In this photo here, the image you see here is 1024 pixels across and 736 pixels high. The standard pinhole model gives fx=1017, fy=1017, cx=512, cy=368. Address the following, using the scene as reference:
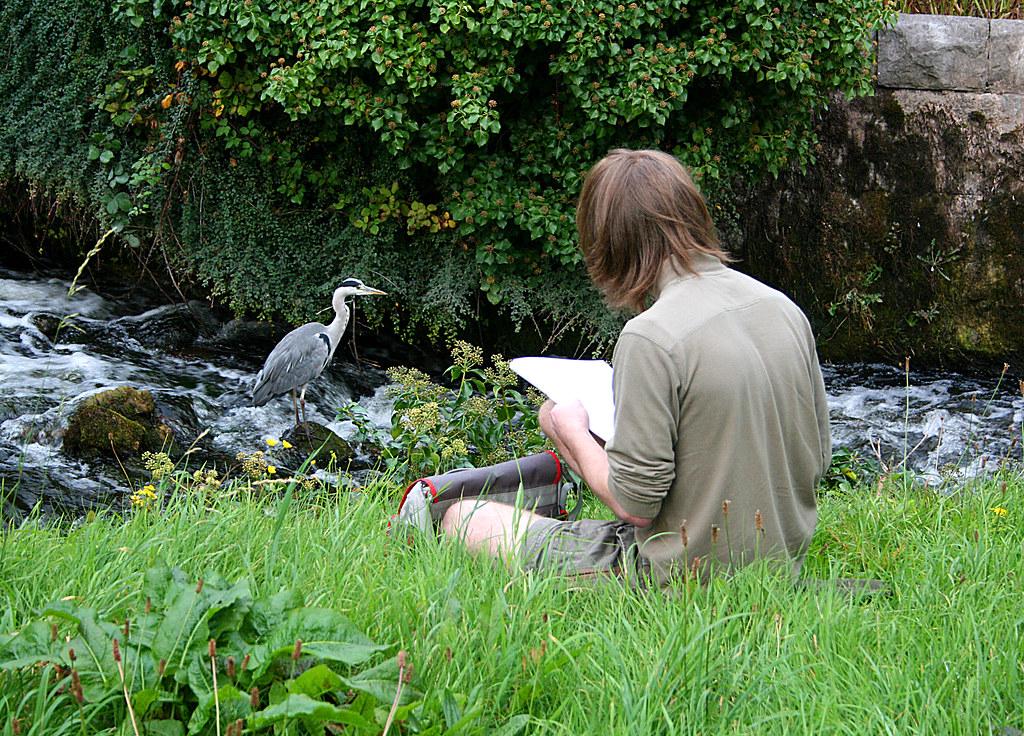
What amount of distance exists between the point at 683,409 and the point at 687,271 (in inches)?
13.6

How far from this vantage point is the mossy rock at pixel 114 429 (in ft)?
18.4

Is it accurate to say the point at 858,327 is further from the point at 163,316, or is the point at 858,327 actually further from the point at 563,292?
the point at 163,316

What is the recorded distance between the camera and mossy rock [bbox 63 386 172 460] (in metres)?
5.62

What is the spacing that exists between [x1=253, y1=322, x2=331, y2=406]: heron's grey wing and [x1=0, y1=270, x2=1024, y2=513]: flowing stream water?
253mm

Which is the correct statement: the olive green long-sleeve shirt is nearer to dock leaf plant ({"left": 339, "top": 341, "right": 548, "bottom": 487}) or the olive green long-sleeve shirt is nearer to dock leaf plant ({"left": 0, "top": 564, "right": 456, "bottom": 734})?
dock leaf plant ({"left": 0, "top": 564, "right": 456, "bottom": 734})

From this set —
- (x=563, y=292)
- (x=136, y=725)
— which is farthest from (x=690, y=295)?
(x=563, y=292)

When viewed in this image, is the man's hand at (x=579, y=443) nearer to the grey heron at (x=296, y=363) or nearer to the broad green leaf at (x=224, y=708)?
the broad green leaf at (x=224, y=708)

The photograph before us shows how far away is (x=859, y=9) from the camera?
657 cm

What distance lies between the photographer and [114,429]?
5703 mm

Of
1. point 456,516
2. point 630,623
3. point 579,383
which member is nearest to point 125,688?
point 630,623

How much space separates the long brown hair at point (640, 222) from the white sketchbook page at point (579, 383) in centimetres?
23

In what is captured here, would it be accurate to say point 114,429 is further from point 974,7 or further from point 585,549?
point 974,7

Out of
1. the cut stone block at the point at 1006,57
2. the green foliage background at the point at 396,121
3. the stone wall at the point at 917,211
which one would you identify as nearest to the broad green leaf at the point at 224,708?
the green foliage background at the point at 396,121

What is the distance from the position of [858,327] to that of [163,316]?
5.54 meters
